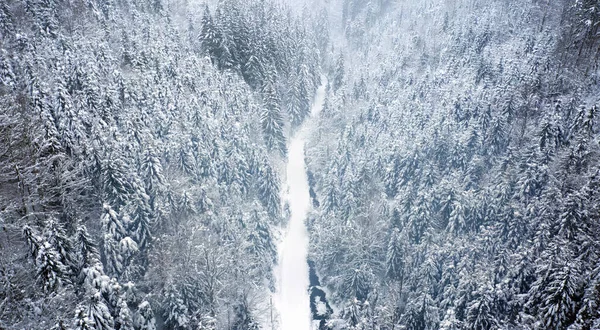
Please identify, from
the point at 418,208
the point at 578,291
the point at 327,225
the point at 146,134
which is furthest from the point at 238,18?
the point at 578,291

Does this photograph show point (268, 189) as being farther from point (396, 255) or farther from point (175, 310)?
point (175, 310)

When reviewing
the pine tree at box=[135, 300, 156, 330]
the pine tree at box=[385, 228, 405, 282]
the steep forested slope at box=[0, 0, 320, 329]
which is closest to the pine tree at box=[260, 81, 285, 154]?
the steep forested slope at box=[0, 0, 320, 329]

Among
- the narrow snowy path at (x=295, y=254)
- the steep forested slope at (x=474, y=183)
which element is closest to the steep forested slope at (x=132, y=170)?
the narrow snowy path at (x=295, y=254)

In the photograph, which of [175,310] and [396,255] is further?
[396,255]

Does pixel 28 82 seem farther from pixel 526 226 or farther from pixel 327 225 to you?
pixel 526 226

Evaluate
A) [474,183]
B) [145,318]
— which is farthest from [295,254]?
[145,318]
